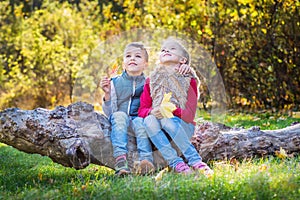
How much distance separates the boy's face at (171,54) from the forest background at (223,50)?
328 centimetres

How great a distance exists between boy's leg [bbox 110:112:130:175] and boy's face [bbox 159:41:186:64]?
1.82 ft

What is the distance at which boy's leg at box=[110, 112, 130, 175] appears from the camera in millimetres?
3971

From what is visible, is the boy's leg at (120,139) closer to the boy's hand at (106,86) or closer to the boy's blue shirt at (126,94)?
the boy's blue shirt at (126,94)

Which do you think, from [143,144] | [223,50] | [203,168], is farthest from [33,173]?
[223,50]

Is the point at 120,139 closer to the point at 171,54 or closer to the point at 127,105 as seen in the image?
the point at 127,105

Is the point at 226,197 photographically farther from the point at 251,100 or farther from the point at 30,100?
the point at 30,100

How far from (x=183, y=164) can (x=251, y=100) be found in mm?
5972

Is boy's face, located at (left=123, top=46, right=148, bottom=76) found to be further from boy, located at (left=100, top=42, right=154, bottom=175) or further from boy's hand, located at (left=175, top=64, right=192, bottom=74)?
boy's hand, located at (left=175, top=64, right=192, bottom=74)

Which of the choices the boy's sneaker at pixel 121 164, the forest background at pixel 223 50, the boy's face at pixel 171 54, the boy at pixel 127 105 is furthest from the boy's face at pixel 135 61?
the forest background at pixel 223 50

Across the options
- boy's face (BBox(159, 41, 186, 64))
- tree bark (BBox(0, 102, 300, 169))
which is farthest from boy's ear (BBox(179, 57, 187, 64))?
tree bark (BBox(0, 102, 300, 169))

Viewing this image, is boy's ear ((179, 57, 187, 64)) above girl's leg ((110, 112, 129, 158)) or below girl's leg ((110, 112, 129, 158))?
above

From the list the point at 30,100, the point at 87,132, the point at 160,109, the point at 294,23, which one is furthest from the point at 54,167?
the point at 30,100

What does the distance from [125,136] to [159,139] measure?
0.27 meters

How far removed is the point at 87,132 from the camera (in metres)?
4.00
